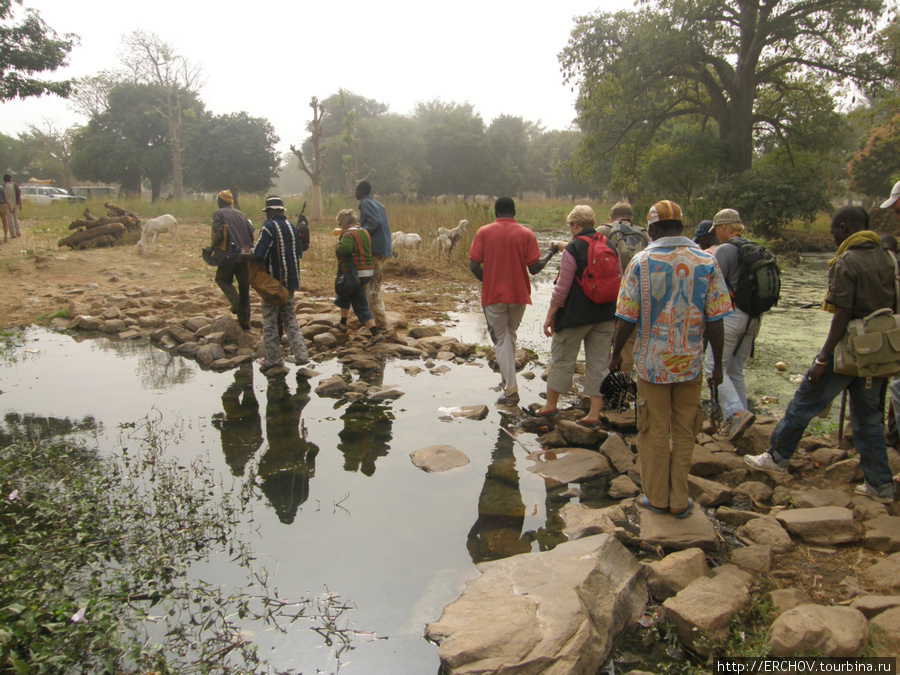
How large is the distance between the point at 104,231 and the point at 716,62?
72.5 feet

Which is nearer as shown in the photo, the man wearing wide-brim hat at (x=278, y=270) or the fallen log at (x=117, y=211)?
the man wearing wide-brim hat at (x=278, y=270)

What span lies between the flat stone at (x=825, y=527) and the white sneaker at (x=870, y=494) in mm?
424

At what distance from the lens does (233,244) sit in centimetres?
771

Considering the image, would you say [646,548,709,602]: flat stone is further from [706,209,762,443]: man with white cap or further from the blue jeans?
[706,209,762,443]: man with white cap

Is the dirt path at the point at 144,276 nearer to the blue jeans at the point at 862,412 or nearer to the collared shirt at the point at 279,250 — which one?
the collared shirt at the point at 279,250

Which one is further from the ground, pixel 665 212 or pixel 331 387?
pixel 665 212

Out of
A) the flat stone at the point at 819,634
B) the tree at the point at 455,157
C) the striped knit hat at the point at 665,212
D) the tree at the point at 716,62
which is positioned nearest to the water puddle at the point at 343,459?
the flat stone at the point at 819,634

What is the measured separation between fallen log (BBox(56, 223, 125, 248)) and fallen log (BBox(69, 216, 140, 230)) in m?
0.24

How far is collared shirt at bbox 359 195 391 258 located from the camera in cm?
772

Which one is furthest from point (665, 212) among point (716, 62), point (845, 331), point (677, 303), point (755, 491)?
point (716, 62)

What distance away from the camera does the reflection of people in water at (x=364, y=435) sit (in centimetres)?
456

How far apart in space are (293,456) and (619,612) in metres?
2.81

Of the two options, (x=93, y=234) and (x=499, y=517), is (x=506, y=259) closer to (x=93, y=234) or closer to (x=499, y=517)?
(x=499, y=517)

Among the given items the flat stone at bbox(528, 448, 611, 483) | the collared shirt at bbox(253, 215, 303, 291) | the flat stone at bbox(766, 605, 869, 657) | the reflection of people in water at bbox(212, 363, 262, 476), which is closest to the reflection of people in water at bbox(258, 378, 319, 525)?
the reflection of people in water at bbox(212, 363, 262, 476)
